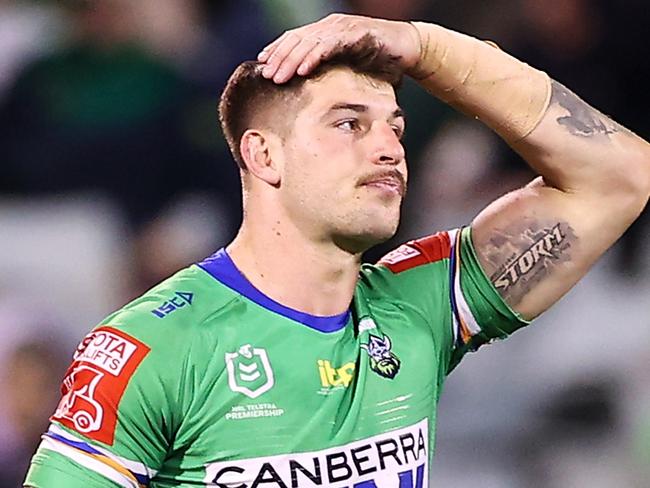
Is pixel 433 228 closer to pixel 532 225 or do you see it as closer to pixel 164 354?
pixel 532 225

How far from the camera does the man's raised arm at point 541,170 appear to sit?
213 cm

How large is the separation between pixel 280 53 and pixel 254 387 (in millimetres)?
523

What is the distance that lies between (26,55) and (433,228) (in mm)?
1272

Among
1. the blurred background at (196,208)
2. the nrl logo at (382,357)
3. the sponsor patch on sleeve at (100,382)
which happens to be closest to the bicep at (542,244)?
the nrl logo at (382,357)

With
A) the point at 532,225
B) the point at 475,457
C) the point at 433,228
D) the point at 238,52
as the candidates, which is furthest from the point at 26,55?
the point at 532,225

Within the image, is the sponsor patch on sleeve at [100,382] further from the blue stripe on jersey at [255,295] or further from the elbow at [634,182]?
the elbow at [634,182]

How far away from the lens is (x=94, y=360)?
1.81 meters

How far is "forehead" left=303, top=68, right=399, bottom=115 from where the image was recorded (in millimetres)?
2006

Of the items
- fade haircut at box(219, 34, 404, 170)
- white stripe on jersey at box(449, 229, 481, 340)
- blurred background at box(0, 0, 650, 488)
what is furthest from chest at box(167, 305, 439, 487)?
blurred background at box(0, 0, 650, 488)

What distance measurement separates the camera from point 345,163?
1972 mm

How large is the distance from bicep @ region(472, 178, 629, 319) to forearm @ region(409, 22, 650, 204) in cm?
4

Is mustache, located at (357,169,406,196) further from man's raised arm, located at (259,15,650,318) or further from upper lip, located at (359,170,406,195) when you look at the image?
man's raised arm, located at (259,15,650,318)

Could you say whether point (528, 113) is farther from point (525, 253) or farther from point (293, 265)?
point (293, 265)

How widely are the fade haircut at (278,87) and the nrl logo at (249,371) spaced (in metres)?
0.34
